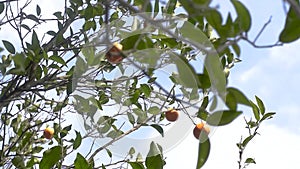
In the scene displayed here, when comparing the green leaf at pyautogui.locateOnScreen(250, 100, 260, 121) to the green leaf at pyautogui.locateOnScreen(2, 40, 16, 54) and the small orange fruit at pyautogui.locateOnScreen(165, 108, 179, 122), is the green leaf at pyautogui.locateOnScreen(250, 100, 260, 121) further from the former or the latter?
the green leaf at pyautogui.locateOnScreen(2, 40, 16, 54)

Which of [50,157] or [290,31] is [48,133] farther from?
[290,31]

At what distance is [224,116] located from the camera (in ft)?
1.93

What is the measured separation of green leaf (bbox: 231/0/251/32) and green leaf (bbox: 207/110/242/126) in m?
0.11

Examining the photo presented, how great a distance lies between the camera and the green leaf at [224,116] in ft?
1.88

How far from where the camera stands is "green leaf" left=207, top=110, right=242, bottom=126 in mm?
573

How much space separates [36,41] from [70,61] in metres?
0.29

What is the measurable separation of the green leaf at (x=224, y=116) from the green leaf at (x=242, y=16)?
11cm

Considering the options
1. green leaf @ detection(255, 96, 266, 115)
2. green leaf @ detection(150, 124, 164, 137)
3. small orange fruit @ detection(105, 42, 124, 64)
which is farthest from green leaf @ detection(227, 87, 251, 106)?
green leaf @ detection(255, 96, 266, 115)

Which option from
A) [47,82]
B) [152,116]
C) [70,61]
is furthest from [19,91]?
[152,116]

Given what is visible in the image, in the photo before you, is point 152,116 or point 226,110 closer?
point 226,110

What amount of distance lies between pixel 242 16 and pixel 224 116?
0.42ft

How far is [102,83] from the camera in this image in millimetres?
1664

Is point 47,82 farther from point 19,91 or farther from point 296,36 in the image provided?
point 296,36

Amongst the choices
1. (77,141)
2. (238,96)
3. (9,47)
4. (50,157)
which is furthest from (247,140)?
(238,96)
